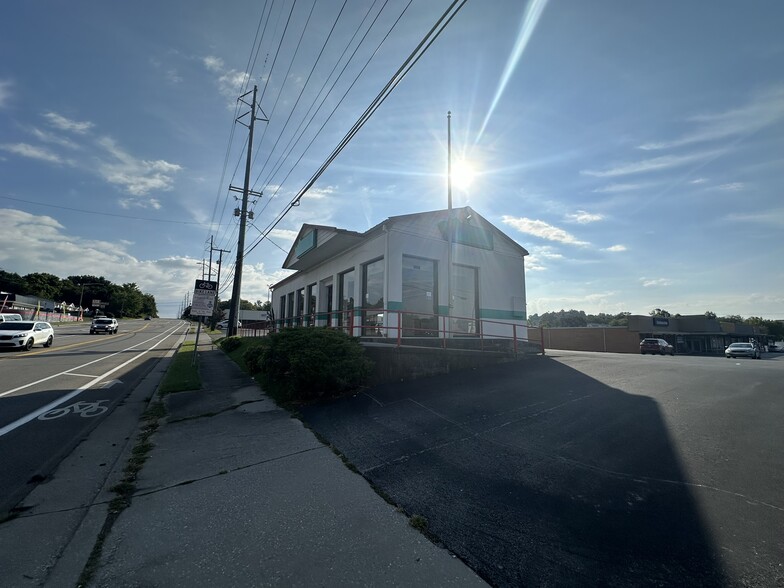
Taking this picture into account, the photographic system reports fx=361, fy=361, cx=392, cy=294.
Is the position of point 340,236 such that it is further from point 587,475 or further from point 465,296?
point 587,475

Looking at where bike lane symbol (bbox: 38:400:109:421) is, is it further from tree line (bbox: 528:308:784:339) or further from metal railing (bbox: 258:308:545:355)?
tree line (bbox: 528:308:784:339)

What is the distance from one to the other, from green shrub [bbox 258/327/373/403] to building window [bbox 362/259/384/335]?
5035 mm

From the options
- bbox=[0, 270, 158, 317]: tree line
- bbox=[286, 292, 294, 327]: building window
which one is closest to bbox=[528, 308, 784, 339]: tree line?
bbox=[286, 292, 294, 327]: building window

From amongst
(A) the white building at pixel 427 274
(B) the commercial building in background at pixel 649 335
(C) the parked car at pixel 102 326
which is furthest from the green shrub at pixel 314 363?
(B) the commercial building in background at pixel 649 335

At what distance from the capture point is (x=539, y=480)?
4.01 metres

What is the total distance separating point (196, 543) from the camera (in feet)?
9.86

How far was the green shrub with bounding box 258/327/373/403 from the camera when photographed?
7.72 m

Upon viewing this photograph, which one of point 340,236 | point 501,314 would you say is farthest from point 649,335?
point 340,236

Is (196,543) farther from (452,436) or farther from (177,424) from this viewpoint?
(177,424)

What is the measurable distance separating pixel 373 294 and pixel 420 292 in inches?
76.9

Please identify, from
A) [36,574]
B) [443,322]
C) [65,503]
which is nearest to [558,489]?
[36,574]

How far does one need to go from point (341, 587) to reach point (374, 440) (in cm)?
302

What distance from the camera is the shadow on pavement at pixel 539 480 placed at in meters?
2.71

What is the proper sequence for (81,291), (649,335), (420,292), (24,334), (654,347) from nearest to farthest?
(420,292), (24,334), (654,347), (649,335), (81,291)
